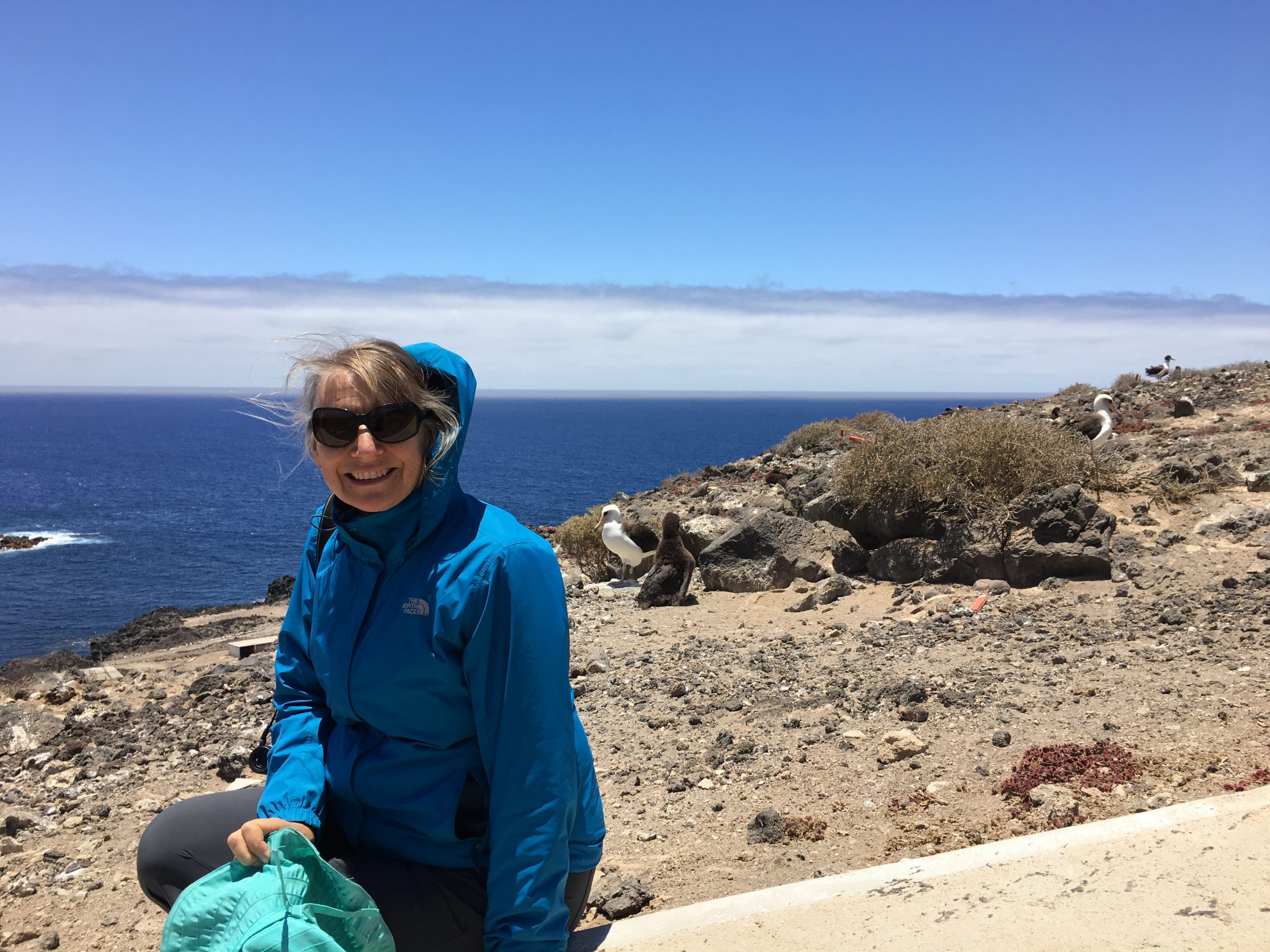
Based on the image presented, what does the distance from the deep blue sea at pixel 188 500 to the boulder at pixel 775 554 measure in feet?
15.5

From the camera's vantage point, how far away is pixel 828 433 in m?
21.0

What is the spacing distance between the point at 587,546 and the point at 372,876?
11.1 metres

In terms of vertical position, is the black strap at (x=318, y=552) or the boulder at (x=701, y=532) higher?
the black strap at (x=318, y=552)

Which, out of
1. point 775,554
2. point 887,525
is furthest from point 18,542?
point 887,525

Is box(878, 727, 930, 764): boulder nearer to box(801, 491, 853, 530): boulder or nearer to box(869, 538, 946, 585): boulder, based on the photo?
box(869, 538, 946, 585): boulder

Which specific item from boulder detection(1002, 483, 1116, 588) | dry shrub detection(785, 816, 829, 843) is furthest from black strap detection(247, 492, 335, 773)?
boulder detection(1002, 483, 1116, 588)

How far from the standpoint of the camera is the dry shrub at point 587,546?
1329 cm

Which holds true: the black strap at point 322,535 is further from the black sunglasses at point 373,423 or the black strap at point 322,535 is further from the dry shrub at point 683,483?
the dry shrub at point 683,483

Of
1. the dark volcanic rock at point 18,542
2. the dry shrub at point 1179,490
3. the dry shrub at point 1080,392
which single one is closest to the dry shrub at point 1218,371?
the dry shrub at point 1080,392

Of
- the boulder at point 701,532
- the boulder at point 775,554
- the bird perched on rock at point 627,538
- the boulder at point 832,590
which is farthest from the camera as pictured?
the bird perched on rock at point 627,538

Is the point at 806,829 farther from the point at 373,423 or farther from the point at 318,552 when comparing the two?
the point at 373,423

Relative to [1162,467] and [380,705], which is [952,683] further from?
[1162,467]

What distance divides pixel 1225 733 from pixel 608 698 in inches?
151

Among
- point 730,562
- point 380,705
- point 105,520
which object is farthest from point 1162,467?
point 105,520
